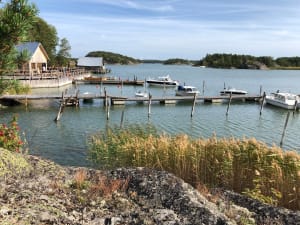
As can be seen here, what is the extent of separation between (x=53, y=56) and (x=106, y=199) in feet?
269

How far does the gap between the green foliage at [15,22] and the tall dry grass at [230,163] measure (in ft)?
20.7

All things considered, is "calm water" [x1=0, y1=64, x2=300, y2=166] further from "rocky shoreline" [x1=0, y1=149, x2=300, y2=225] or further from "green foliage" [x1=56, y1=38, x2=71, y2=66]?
"green foliage" [x1=56, y1=38, x2=71, y2=66]

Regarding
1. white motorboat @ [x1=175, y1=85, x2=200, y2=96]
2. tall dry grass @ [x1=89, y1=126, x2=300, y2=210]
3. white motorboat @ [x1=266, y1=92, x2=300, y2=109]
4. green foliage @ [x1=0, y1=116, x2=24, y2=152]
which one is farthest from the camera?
white motorboat @ [x1=175, y1=85, x2=200, y2=96]

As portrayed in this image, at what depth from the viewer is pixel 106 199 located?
572cm

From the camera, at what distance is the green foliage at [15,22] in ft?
14.6

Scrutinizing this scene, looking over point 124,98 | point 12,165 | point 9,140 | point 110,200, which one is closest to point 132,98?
point 124,98

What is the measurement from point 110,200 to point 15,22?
332 cm

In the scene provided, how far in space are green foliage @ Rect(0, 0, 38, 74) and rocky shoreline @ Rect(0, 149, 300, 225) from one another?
239 cm

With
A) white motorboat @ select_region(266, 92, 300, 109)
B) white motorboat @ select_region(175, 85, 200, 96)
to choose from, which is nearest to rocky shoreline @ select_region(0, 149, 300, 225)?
white motorboat @ select_region(266, 92, 300, 109)

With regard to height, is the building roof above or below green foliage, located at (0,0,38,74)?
above

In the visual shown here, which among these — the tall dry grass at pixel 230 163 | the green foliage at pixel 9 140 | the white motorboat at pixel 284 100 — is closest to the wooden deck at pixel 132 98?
the white motorboat at pixel 284 100

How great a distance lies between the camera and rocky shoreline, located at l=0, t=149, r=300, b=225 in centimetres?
487

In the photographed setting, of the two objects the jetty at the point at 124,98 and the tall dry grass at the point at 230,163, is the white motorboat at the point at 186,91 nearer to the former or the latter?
the jetty at the point at 124,98

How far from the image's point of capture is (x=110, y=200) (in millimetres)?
5719
